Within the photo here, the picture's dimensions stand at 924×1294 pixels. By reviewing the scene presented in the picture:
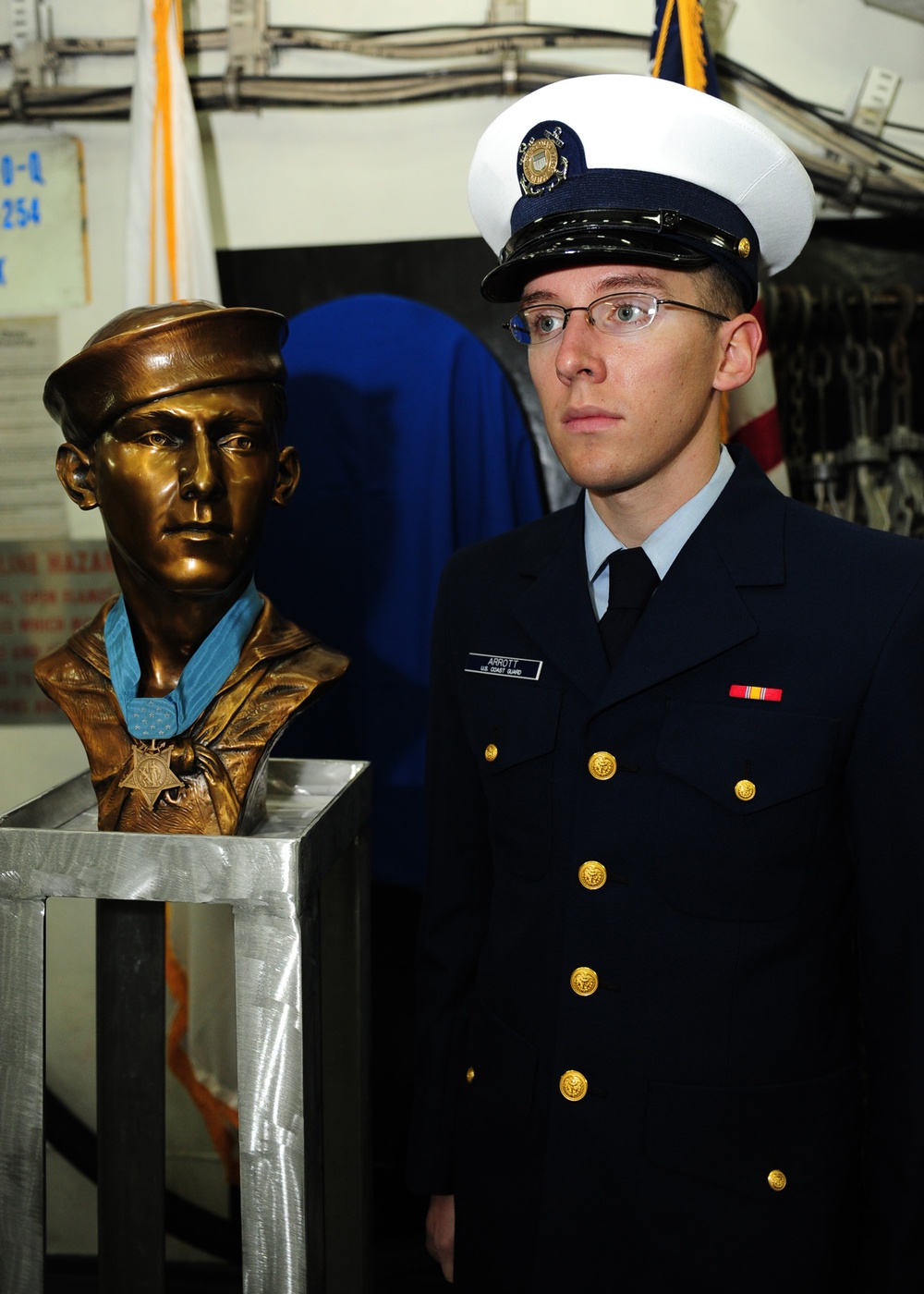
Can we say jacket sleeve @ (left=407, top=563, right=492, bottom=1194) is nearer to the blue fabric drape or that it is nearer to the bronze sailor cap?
the bronze sailor cap

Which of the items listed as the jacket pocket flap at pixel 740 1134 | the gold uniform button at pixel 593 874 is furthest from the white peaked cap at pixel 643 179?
the jacket pocket flap at pixel 740 1134

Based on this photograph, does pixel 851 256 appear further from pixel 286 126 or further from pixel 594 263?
pixel 594 263

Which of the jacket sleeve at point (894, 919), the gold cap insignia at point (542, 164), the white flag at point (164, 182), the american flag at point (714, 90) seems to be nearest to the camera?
the jacket sleeve at point (894, 919)

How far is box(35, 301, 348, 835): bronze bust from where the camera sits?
1.14m

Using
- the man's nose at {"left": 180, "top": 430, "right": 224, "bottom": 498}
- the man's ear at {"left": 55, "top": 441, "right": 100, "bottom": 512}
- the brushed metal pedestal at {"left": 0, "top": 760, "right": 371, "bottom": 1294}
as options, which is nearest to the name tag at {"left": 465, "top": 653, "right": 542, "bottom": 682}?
the brushed metal pedestal at {"left": 0, "top": 760, "right": 371, "bottom": 1294}

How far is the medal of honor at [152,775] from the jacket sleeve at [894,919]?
0.72 m

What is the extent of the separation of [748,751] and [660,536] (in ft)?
0.78

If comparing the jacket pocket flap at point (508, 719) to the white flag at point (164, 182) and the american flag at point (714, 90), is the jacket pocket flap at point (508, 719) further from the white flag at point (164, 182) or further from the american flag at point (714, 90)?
the white flag at point (164, 182)

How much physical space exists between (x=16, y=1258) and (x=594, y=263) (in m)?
1.20

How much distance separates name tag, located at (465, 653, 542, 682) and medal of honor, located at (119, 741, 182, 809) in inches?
14.0

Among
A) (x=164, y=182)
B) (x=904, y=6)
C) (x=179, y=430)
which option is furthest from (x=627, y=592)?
(x=904, y=6)

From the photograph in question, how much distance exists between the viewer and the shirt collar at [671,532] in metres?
1.09

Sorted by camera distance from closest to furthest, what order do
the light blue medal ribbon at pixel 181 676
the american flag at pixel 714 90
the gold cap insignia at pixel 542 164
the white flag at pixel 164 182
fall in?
the gold cap insignia at pixel 542 164 < the light blue medal ribbon at pixel 181 676 < the american flag at pixel 714 90 < the white flag at pixel 164 182

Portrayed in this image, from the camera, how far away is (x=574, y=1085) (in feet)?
3.38
